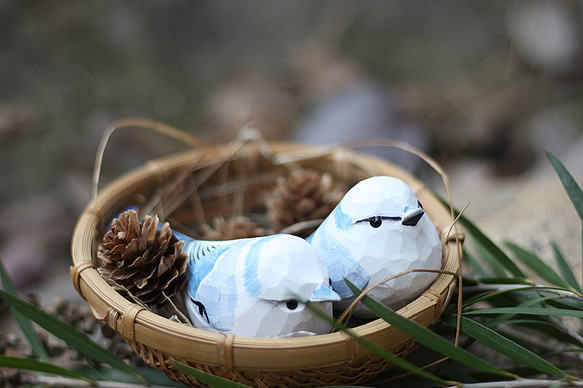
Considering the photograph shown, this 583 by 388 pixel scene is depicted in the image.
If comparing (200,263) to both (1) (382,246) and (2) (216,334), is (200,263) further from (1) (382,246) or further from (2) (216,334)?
(1) (382,246)

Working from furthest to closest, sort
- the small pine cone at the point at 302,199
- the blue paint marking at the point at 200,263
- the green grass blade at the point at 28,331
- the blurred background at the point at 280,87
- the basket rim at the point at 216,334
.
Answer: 1. the blurred background at the point at 280,87
2. the small pine cone at the point at 302,199
3. the green grass blade at the point at 28,331
4. the blue paint marking at the point at 200,263
5. the basket rim at the point at 216,334

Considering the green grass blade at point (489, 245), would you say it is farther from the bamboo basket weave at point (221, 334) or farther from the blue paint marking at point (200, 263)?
the blue paint marking at point (200, 263)

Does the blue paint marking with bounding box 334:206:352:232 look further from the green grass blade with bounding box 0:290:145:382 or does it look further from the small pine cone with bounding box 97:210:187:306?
the green grass blade with bounding box 0:290:145:382

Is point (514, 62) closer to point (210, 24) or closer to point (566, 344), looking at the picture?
point (210, 24)

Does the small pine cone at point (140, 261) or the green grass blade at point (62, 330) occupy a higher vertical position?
the small pine cone at point (140, 261)

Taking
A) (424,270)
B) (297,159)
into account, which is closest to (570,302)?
(424,270)

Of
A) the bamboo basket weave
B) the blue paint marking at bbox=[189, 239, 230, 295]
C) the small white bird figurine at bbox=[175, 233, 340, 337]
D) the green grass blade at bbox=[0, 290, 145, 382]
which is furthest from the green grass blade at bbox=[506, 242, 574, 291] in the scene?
the green grass blade at bbox=[0, 290, 145, 382]

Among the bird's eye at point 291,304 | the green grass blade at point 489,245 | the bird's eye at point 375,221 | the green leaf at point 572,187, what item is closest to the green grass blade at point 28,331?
the bird's eye at point 291,304
